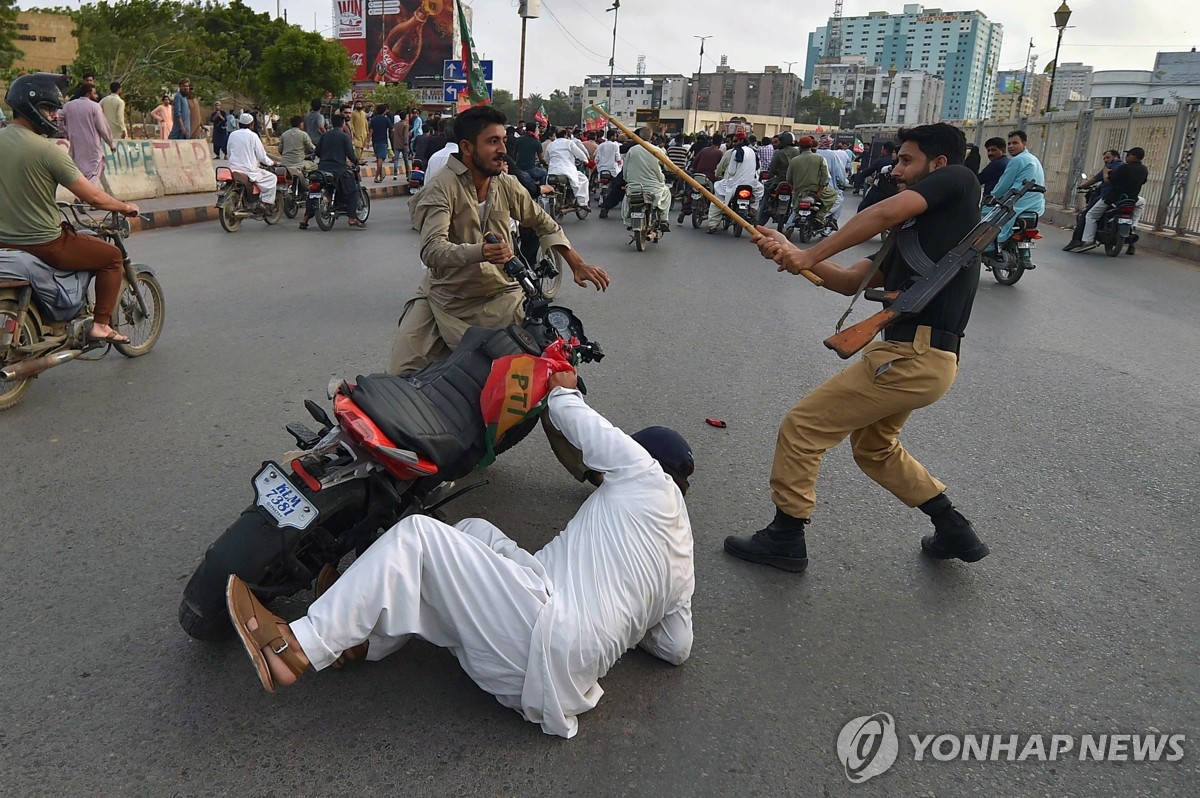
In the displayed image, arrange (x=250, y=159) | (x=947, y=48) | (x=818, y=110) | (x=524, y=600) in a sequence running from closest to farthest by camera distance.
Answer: (x=524, y=600), (x=250, y=159), (x=818, y=110), (x=947, y=48)

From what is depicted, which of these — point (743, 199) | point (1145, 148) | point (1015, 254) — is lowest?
point (1015, 254)

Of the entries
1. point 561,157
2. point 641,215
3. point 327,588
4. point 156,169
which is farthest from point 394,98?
point 327,588

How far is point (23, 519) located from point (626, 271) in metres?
7.66

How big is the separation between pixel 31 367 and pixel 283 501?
10.3ft

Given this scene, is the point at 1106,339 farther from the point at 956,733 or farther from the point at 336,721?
the point at 336,721

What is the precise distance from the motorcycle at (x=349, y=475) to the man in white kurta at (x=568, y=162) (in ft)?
42.2

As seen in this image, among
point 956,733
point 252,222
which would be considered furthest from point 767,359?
point 252,222

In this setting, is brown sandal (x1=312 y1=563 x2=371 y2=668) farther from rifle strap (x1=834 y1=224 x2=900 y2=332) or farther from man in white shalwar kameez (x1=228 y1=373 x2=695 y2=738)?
rifle strap (x1=834 y1=224 x2=900 y2=332)

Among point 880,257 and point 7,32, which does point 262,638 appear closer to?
point 880,257

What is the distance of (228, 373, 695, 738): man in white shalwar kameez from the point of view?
2.25 metres

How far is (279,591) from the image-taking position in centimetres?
269

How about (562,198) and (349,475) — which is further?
(562,198)

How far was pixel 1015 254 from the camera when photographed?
34.3 ft

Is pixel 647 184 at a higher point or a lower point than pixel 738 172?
lower
